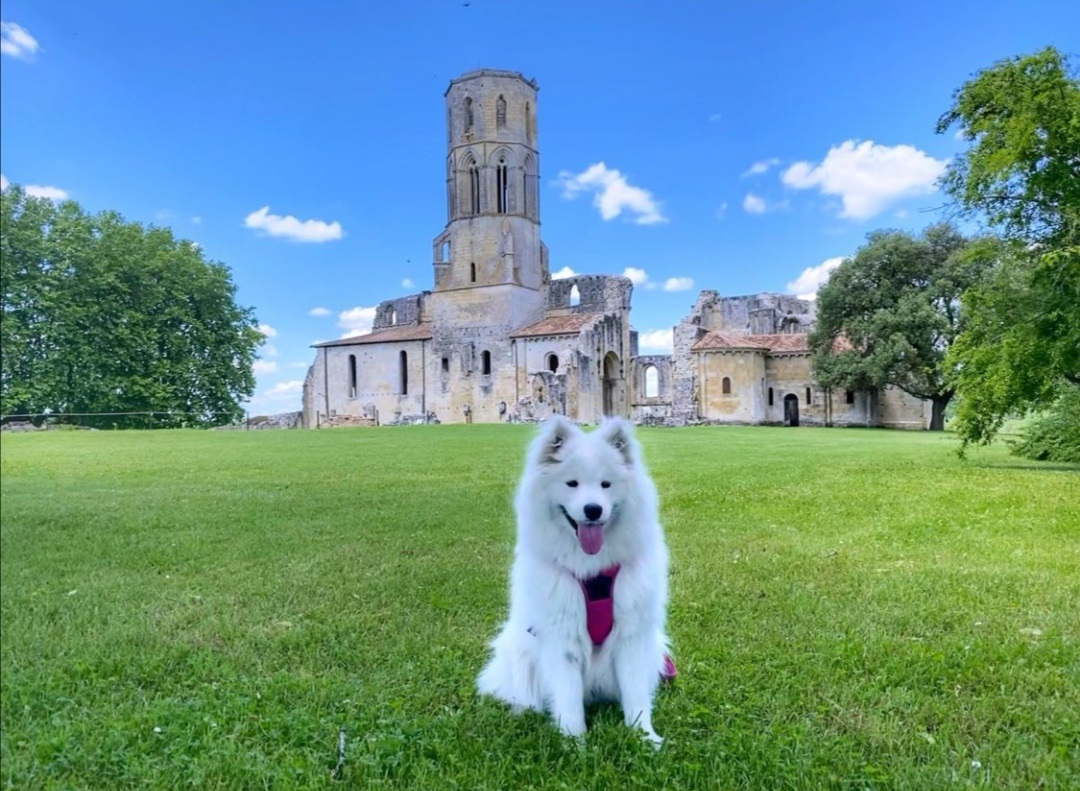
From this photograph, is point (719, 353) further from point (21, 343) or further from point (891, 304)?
point (21, 343)

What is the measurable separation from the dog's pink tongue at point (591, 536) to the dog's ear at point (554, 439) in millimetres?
221

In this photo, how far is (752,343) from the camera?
30188 millimetres

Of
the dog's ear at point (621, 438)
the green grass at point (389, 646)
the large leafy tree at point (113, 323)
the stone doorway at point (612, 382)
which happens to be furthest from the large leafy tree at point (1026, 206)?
the stone doorway at point (612, 382)

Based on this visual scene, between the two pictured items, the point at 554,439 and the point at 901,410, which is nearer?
the point at 554,439

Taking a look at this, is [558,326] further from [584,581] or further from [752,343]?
[584,581]

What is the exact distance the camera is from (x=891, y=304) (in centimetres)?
2712

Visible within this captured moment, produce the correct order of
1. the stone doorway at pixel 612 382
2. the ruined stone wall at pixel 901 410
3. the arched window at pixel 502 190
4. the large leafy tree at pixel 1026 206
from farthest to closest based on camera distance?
the ruined stone wall at pixel 901 410 → the arched window at pixel 502 190 → the stone doorway at pixel 612 382 → the large leafy tree at pixel 1026 206

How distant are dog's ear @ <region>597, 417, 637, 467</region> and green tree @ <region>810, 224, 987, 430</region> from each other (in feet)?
87.1

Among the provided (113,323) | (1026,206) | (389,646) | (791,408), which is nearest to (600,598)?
(389,646)

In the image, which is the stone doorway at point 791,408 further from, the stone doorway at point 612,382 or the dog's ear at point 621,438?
the dog's ear at point 621,438

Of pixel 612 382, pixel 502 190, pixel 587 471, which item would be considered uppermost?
pixel 502 190

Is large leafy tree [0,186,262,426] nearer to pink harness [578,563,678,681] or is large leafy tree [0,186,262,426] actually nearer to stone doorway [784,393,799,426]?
pink harness [578,563,678,681]

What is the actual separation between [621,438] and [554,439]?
0.64 feet

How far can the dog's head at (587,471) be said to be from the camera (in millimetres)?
2029
